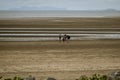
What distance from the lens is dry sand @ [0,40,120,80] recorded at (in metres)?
19.3

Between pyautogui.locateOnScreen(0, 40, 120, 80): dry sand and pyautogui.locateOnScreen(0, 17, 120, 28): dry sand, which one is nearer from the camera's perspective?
pyautogui.locateOnScreen(0, 40, 120, 80): dry sand

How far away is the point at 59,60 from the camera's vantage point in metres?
22.6

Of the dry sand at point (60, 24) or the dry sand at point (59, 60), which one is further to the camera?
the dry sand at point (60, 24)

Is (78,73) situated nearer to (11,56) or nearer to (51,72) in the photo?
(51,72)

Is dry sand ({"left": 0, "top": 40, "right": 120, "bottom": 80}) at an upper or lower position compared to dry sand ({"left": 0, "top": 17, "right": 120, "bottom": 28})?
lower

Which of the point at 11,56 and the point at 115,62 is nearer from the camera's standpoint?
the point at 115,62

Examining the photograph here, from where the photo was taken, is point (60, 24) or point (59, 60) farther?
point (60, 24)

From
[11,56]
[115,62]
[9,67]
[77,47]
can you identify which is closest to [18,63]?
[9,67]

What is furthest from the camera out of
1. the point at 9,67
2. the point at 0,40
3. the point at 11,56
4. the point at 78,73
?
the point at 0,40

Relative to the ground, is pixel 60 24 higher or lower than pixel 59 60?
higher

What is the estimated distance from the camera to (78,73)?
1905 centimetres

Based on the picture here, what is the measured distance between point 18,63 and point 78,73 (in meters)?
4.56

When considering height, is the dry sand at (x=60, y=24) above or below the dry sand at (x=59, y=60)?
above

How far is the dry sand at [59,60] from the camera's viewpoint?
→ 19.3 metres
